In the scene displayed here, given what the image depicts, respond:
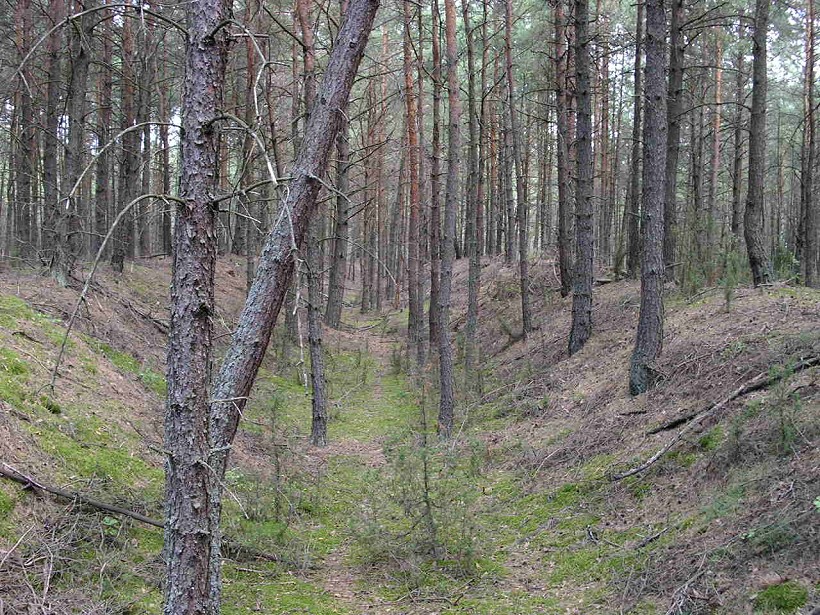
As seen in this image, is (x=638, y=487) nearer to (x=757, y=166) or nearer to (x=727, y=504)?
(x=727, y=504)

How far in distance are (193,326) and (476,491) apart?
17.8 ft

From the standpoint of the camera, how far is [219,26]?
3.34 m

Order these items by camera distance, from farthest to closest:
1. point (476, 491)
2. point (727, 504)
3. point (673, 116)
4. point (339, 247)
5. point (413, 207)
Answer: point (339, 247) < point (413, 207) < point (673, 116) < point (476, 491) < point (727, 504)

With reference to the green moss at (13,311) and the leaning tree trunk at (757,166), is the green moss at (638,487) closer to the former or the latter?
the leaning tree trunk at (757,166)

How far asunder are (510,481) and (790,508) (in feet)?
14.2

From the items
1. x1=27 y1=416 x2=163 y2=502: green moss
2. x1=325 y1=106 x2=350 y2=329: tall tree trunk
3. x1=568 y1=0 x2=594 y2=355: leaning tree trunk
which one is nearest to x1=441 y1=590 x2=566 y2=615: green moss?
x1=27 y1=416 x2=163 y2=502: green moss

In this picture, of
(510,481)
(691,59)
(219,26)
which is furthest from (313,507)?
(691,59)

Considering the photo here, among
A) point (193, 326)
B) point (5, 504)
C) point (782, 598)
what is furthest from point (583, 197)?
point (5, 504)

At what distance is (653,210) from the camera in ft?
28.9

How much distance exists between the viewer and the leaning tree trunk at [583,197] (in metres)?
12.0

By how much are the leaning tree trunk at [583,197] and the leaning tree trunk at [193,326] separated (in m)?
9.51

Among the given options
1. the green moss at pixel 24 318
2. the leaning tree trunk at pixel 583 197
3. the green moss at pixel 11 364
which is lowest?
the green moss at pixel 11 364

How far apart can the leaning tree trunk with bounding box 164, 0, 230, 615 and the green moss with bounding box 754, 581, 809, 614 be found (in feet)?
11.4

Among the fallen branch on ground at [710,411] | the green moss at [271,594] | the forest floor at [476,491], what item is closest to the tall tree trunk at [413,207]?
the forest floor at [476,491]
